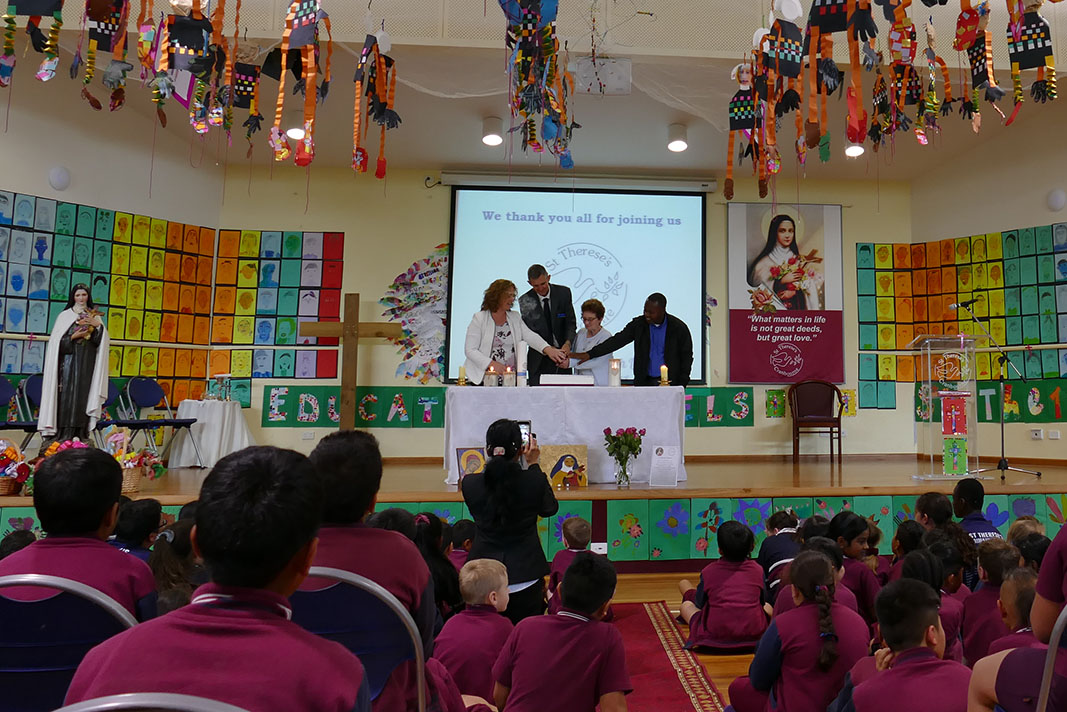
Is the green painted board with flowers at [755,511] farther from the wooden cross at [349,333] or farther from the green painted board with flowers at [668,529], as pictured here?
the wooden cross at [349,333]

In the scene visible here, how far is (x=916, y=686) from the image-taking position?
5.30 feet

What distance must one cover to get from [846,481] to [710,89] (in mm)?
3392

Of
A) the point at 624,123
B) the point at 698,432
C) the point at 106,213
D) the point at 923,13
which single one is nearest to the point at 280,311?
the point at 106,213

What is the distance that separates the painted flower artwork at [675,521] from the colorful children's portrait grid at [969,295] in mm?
5052

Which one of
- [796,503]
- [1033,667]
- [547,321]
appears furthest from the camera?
[547,321]

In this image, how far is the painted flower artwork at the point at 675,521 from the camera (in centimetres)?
507

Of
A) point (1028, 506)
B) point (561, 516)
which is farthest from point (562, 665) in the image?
point (1028, 506)

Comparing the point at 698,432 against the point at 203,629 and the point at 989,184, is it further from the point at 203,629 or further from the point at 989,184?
the point at 203,629

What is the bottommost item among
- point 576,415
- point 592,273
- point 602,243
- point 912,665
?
point 912,665

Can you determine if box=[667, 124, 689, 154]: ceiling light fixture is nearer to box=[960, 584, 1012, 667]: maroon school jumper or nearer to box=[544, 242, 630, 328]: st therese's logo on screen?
box=[544, 242, 630, 328]: st therese's logo on screen

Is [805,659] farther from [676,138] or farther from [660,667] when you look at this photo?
[676,138]

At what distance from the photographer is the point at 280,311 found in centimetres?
882

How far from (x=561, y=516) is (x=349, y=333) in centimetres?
423

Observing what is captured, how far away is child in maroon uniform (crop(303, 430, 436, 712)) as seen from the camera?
1442 millimetres
